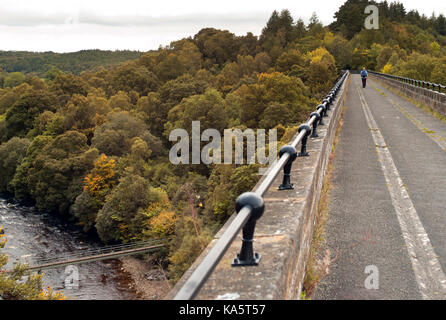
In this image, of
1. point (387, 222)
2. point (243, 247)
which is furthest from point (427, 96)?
point (243, 247)

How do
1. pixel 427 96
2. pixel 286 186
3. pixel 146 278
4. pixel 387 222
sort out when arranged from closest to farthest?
pixel 286 186
pixel 387 222
pixel 427 96
pixel 146 278

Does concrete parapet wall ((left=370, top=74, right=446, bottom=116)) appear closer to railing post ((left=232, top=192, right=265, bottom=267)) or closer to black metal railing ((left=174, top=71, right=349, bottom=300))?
black metal railing ((left=174, top=71, right=349, bottom=300))

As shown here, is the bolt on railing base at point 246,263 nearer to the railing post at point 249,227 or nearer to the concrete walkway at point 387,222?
the railing post at point 249,227

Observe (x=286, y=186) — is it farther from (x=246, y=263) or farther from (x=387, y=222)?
(x=246, y=263)

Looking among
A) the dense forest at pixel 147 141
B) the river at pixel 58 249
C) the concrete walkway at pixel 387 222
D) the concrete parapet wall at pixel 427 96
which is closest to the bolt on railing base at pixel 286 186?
the concrete walkway at pixel 387 222

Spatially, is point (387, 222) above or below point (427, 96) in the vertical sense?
below
